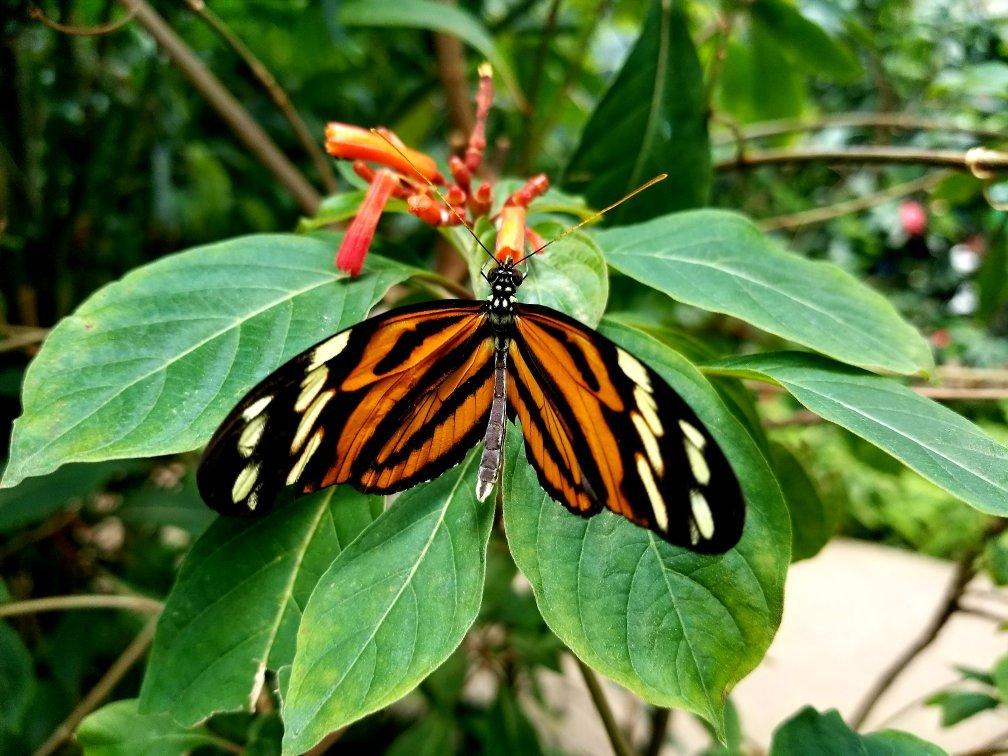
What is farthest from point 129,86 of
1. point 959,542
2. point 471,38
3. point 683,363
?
point 959,542

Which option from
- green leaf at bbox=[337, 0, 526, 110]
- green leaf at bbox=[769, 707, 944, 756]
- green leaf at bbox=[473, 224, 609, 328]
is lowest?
green leaf at bbox=[769, 707, 944, 756]

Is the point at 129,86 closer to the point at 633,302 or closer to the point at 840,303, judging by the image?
the point at 633,302

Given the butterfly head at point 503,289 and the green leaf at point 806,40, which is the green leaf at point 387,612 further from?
the green leaf at point 806,40

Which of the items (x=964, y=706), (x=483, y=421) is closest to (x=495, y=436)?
(x=483, y=421)

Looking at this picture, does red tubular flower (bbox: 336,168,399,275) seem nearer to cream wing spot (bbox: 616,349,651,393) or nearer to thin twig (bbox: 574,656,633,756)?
cream wing spot (bbox: 616,349,651,393)

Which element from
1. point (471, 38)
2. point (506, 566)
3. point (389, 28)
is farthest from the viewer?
point (389, 28)

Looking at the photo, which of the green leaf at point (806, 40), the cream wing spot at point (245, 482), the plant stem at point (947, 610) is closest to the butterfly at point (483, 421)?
the cream wing spot at point (245, 482)

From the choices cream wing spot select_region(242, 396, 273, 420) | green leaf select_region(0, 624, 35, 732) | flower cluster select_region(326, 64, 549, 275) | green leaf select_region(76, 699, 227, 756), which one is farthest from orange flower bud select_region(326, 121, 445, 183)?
green leaf select_region(0, 624, 35, 732)
